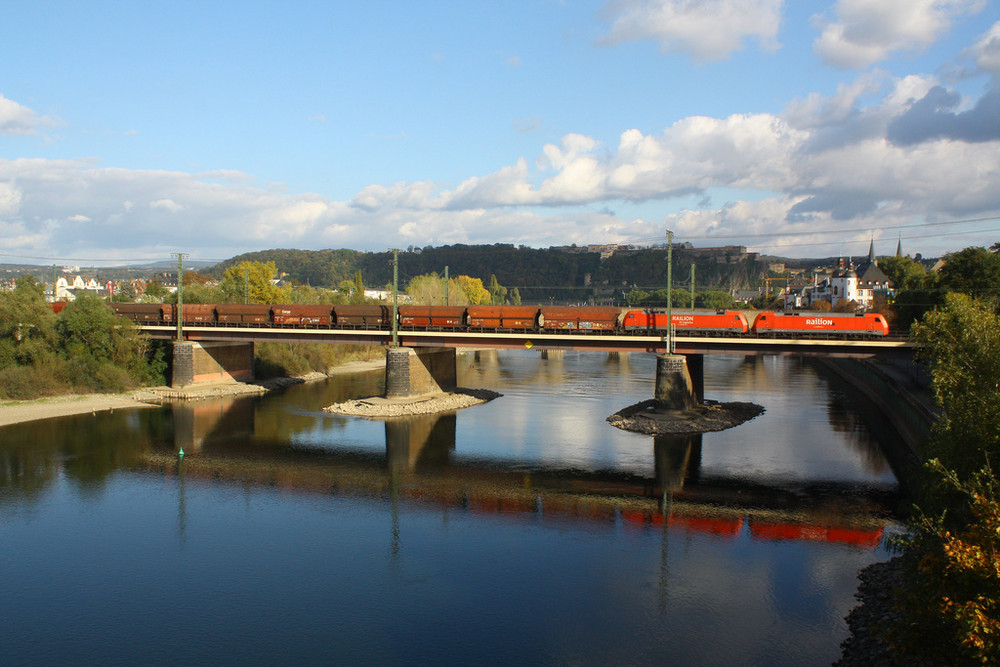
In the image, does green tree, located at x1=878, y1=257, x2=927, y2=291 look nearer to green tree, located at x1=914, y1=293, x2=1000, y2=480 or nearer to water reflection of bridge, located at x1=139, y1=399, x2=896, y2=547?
water reflection of bridge, located at x1=139, y1=399, x2=896, y2=547

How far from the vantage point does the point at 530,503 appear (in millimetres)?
38812

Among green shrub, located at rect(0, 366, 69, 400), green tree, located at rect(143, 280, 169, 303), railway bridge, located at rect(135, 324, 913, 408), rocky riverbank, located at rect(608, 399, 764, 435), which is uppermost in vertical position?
green tree, located at rect(143, 280, 169, 303)

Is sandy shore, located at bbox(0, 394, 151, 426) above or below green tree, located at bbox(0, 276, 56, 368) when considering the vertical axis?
below

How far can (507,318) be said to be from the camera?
68.4 m

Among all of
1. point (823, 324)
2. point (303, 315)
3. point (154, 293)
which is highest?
point (154, 293)

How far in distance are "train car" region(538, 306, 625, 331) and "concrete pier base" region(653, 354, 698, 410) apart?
23.4ft

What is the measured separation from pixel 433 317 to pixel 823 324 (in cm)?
3623

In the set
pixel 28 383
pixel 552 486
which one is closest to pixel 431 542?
pixel 552 486

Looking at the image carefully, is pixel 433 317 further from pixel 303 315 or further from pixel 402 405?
pixel 303 315

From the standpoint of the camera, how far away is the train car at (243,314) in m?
76.1

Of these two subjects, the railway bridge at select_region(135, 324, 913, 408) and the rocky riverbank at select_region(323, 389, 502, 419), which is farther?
the rocky riverbank at select_region(323, 389, 502, 419)

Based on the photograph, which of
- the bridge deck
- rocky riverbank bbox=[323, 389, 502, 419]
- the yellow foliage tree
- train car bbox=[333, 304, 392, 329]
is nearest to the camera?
the bridge deck

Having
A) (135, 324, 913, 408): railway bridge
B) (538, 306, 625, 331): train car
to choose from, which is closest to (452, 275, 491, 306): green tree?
(135, 324, 913, 408): railway bridge

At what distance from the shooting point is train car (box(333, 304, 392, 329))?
73.1 meters
